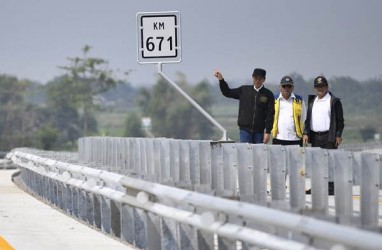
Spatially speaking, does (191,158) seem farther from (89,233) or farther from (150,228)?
(150,228)

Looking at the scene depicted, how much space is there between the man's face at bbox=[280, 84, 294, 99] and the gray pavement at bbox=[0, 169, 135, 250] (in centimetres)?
364

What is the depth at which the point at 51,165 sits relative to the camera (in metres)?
22.8

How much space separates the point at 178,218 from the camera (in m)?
Answer: 13.2

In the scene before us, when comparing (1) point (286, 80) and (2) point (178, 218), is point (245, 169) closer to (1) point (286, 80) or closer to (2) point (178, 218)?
(2) point (178, 218)

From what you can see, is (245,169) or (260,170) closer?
(260,170)

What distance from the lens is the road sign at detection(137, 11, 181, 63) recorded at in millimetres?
26281

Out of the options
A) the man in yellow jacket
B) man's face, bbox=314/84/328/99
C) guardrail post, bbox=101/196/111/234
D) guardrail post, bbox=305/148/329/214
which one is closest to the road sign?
the man in yellow jacket

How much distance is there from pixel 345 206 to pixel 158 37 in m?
13.1

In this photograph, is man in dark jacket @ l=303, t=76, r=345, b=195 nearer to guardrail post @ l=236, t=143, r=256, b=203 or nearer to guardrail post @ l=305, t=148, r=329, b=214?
guardrail post @ l=236, t=143, r=256, b=203

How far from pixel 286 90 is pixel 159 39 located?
4.78m

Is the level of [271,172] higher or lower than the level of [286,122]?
lower

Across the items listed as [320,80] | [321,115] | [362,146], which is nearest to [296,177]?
[320,80]

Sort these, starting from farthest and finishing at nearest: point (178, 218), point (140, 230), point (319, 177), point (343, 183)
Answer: point (140, 230) < point (319, 177) < point (343, 183) < point (178, 218)

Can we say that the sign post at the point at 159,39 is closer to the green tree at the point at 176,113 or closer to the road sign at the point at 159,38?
the road sign at the point at 159,38
